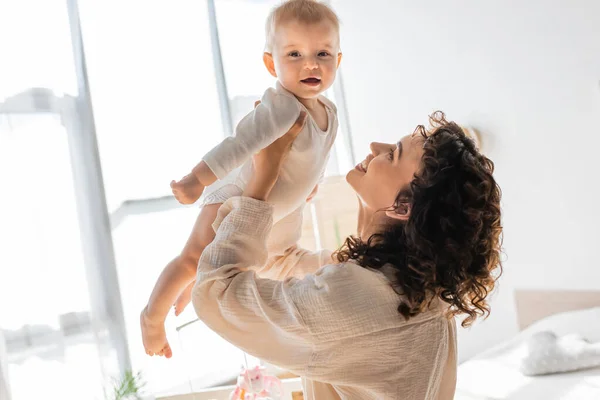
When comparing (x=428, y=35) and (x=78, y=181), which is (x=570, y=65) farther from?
(x=78, y=181)

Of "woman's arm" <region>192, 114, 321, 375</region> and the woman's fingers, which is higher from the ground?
the woman's fingers

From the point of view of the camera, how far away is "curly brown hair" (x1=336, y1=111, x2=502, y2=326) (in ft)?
4.02

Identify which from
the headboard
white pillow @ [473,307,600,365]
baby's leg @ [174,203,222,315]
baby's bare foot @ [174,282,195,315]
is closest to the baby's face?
baby's leg @ [174,203,222,315]

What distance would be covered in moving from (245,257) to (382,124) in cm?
288

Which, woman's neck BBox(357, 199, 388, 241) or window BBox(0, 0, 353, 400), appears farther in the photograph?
window BBox(0, 0, 353, 400)

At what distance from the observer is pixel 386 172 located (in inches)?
55.3

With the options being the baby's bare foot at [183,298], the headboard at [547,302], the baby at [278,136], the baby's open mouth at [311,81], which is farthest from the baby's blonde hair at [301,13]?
the headboard at [547,302]

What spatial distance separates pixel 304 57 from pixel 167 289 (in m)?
0.64

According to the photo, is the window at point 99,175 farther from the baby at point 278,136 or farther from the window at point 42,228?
the baby at point 278,136

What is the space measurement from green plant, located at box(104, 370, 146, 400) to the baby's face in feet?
5.57

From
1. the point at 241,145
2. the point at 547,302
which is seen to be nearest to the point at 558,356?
the point at 547,302

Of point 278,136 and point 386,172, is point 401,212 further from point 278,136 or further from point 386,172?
point 278,136

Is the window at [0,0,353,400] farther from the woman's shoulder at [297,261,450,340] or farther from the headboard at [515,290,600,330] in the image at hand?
the woman's shoulder at [297,261,450,340]

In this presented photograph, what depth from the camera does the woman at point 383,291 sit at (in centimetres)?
120
